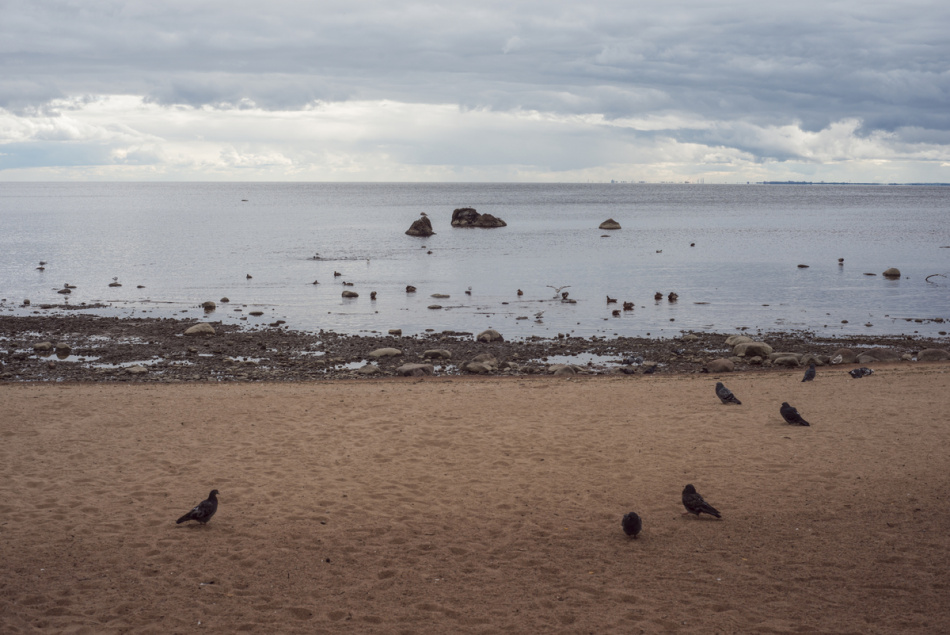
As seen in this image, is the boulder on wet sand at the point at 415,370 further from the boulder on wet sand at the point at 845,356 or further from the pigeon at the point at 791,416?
the boulder on wet sand at the point at 845,356

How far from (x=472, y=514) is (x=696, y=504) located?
3154 mm

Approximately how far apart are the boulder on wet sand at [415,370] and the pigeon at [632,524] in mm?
12562

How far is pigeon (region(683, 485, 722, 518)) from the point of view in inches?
375

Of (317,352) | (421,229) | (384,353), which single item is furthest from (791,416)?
(421,229)

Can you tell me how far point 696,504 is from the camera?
9.61 m

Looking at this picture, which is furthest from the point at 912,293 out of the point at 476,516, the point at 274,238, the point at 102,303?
the point at 274,238

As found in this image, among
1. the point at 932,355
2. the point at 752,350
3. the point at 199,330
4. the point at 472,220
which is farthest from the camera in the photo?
the point at 472,220

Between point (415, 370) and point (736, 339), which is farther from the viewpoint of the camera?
point (736, 339)

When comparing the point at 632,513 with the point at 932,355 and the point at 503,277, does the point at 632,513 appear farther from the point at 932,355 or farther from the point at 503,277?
the point at 503,277

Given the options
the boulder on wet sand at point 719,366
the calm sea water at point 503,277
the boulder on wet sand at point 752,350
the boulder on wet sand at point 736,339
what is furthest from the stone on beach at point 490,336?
the boulder on wet sand at point 752,350

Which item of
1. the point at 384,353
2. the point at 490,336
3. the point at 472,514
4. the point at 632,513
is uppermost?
the point at 490,336

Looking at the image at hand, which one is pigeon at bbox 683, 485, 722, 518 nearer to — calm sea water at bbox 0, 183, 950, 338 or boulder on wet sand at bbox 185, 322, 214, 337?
calm sea water at bbox 0, 183, 950, 338

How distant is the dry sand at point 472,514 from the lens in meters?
7.41

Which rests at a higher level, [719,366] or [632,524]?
[719,366]
